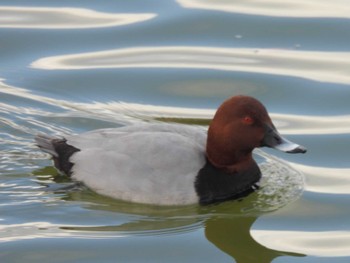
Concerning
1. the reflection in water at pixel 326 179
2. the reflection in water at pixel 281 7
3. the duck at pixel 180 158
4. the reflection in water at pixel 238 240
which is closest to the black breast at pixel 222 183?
the duck at pixel 180 158

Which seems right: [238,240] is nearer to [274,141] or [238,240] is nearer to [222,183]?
[222,183]

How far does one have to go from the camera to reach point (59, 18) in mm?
12008

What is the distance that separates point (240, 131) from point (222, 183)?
40 cm

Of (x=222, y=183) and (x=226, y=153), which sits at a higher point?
(x=226, y=153)

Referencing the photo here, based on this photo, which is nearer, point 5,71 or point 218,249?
point 218,249

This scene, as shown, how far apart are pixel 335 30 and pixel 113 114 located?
2870 mm

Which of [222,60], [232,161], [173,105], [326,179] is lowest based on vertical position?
[326,179]

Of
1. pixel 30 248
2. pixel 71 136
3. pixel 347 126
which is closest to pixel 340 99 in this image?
pixel 347 126

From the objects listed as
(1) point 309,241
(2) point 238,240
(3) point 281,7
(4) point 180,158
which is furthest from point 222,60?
(1) point 309,241

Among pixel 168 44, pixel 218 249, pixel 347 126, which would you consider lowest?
pixel 218 249

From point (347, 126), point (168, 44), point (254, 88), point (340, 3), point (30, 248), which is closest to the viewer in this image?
point (30, 248)

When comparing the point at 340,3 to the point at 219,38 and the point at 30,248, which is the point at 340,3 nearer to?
the point at 219,38

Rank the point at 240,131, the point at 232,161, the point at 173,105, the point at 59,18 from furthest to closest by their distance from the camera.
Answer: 1. the point at 59,18
2. the point at 173,105
3. the point at 232,161
4. the point at 240,131

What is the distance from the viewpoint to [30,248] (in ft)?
25.1
